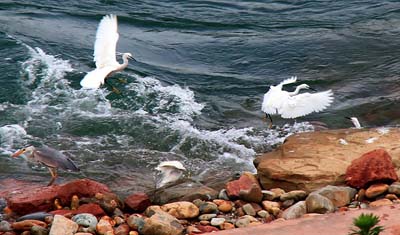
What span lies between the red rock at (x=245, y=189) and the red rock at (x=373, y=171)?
0.74m

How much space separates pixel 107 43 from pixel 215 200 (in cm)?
363

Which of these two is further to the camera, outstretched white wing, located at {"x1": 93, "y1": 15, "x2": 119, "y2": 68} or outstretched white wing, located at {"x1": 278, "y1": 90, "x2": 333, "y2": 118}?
outstretched white wing, located at {"x1": 93, "y1": 15, "x2": 119, "y2": 68}

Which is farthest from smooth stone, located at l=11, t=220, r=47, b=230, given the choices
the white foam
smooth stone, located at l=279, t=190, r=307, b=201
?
the white foam

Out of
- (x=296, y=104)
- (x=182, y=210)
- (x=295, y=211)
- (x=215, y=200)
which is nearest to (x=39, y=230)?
(x=182, y=210)

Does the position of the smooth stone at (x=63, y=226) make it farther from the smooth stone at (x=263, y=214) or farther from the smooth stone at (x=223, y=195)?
the smooth stone at (x=263, y=214)

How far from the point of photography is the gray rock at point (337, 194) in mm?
5980

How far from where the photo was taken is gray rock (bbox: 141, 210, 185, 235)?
5.43 m

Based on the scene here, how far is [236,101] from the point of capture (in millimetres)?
10000

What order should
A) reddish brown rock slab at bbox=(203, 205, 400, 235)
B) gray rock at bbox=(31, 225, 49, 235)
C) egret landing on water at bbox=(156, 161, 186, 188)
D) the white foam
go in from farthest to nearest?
the white foam → egret landing on water at bbox=(156, 161, 186, 188) → gray rock at bbox=(31, 225, 49, 235) → reddish brown rock slab at bbox=(203, 205, 400, 235)

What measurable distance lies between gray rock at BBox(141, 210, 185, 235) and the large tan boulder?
128cm

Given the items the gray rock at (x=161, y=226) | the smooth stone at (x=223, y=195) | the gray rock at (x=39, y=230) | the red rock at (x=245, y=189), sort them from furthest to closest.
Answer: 1. the smooth stone at (x=223, y=195)
2. the red rock at (x=245, y=189)
3. the gray rock at (x=39, y=230)
4. the gray rock at (x=161, y=226)

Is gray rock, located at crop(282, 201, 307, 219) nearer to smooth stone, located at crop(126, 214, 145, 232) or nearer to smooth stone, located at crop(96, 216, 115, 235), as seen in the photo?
smooth stone, located at crop(126, 214, 145, 232)

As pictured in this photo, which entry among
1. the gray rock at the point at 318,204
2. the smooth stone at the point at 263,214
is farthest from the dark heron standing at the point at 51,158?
the gray rock at the point at 318,204

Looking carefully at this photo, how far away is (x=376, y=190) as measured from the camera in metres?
6.12
